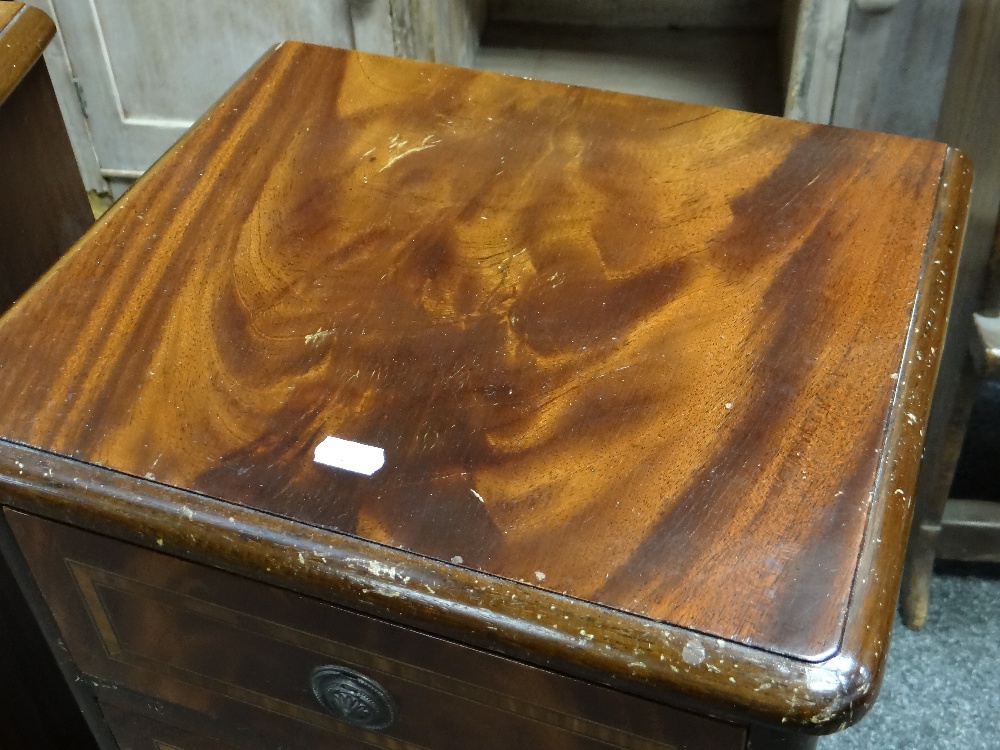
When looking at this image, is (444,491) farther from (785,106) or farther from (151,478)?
(785,106)

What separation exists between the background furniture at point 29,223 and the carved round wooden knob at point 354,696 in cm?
32

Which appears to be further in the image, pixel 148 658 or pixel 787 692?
pixel 148 658

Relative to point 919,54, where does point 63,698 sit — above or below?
below

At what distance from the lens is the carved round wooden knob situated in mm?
572

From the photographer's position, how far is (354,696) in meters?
0.58

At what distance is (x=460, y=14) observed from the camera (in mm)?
1366

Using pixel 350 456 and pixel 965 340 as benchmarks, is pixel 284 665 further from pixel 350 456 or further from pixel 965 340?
pixel 965 340

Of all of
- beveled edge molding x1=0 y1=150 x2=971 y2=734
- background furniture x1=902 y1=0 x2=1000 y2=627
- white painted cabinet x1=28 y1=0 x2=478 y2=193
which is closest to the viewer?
beveled edge molding x1=0 y1=150 x2=971 y2=734

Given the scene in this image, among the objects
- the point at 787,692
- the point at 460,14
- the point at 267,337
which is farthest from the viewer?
the point at 460,14

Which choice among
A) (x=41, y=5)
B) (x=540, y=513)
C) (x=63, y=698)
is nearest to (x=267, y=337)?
(x=540, y=513)

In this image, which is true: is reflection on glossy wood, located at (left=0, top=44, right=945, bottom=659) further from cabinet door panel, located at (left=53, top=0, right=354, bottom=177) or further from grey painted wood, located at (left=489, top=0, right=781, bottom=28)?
grey painted wood, located at (left=489, top=0, right=781, bottom=28)

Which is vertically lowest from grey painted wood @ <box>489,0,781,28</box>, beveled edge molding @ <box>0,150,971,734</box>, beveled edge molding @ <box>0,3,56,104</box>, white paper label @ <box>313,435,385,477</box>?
grey painted wood @ <box>489,0,781,28</box>

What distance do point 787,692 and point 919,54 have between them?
969 mm

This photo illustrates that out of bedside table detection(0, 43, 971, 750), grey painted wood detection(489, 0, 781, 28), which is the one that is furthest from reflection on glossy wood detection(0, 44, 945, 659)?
grey painted wood detection(489, 0, 781, 28)
